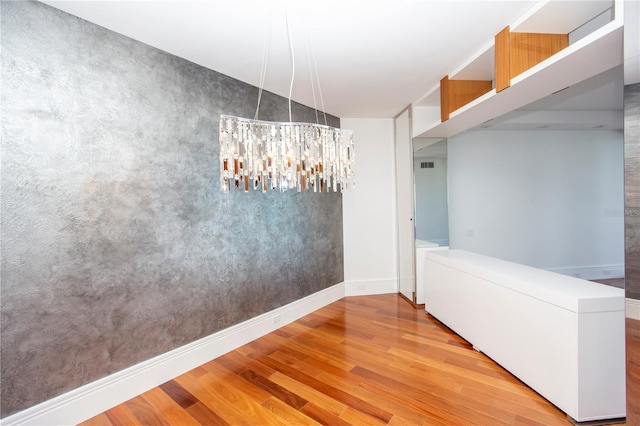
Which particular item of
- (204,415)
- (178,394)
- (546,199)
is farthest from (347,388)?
(546,199)

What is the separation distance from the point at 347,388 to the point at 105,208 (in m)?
2.19

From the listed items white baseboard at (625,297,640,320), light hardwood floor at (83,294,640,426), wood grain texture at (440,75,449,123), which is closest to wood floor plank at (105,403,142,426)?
light hardwood floor at (83,294,640,426)

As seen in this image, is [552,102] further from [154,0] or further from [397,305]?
[154,0]

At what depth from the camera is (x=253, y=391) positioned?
81.0 inches

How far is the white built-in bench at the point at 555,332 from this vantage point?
1617 mm

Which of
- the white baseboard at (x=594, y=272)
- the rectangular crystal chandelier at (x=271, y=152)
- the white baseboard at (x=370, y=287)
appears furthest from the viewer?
A: the white baseboard at (x=594, y=272)

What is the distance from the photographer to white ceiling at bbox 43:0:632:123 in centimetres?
175

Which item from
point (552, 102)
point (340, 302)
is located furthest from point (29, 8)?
point (552, 102)

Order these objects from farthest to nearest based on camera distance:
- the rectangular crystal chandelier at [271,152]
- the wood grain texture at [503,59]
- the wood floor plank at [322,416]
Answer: the wood grain texture at [503,59]
the wood floor plank at [322,416]
the rectangular crystal chandelier at [271,152]

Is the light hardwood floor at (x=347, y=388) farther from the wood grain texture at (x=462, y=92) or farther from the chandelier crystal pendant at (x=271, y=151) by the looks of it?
the wood grain texture at (x=462, y=92)

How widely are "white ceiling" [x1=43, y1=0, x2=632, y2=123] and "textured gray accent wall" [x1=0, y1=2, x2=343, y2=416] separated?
247 mm

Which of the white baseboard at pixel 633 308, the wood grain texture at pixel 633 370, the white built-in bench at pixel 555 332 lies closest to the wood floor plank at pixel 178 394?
the white built-in bench at pixel 555 332

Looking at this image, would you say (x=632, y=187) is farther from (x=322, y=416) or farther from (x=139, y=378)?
(x=139, y=378)

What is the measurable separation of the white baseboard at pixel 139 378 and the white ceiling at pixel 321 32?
247cm
